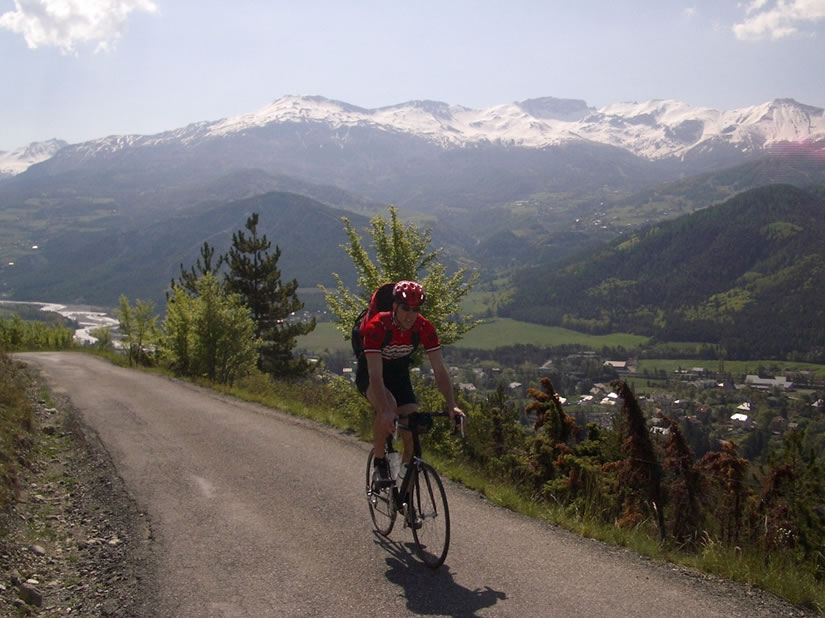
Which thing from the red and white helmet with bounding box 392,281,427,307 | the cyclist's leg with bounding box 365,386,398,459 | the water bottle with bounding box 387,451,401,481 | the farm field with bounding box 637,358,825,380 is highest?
the red and white helmet with bounding box 392,281,427,307

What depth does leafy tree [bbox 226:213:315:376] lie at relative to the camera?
1497 inches

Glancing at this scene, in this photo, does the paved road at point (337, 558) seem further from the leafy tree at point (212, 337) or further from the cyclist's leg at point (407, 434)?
the leafy tree at point (212, 337)

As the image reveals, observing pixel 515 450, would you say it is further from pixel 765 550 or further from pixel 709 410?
pixel 709 410

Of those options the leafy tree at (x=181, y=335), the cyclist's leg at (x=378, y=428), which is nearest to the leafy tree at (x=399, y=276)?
the cyclist's leg at (x=378, y=428)

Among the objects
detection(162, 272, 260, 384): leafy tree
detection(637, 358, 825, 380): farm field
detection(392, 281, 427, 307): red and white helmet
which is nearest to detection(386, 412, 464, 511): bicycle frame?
detection(392, 281, 427, 307): red and white helmet

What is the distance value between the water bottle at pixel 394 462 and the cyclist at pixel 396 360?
3.4 inches

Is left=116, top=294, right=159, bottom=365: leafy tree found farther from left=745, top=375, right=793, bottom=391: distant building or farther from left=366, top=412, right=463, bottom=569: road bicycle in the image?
left=745, top=375, right=793, bottom=391: distant building

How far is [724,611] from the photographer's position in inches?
197

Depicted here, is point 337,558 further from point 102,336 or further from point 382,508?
point 102,336

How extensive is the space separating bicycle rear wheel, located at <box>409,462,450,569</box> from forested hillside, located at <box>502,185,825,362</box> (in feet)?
292

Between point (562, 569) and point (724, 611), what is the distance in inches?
51.5

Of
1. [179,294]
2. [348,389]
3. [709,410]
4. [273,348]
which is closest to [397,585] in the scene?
[348,389]

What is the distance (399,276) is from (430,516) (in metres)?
9.25

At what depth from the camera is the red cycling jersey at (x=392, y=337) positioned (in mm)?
5898
